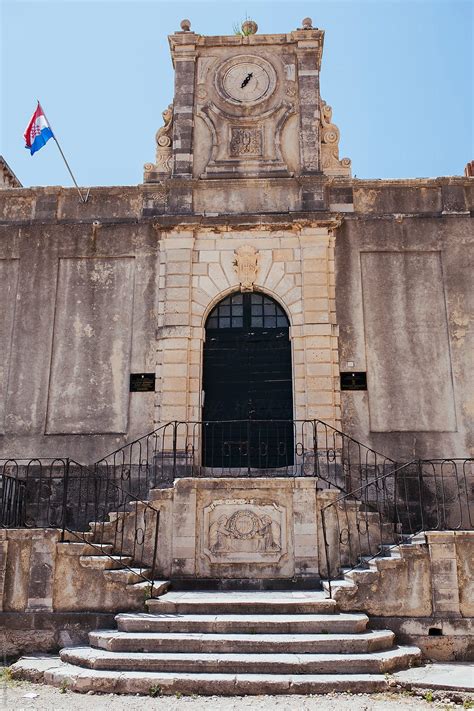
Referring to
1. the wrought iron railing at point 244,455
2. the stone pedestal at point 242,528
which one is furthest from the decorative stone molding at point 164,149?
the stone pedestal at point 242,528

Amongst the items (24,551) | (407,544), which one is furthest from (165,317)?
(407,544)

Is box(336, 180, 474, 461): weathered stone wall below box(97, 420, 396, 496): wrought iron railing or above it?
above

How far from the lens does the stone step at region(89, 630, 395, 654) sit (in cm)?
707

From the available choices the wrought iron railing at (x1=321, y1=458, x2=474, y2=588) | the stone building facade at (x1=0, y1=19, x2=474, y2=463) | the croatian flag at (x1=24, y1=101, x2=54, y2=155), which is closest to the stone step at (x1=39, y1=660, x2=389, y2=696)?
the wrought iron railing at (x1=321, y1=458, x2=474, y2=588)

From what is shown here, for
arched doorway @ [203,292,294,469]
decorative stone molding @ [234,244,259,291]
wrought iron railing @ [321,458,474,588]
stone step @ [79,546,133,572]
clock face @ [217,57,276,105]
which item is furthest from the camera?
clock face @ [217,57,276,105]

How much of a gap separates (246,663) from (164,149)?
9.66m

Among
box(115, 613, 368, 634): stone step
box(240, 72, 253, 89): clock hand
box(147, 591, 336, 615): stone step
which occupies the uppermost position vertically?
box(240, 72, 253, 89): clock hand

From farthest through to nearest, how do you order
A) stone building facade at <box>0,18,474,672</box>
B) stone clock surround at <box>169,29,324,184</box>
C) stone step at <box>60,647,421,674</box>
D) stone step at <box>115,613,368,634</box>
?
stone clock surround at <box>169,29,324,184</box> → stone building facade at <box>0,18,474,672</box> → stone step at <box>115,613,368,634</box> → stone step at <box>60,647,421,674</box>

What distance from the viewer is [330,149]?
12977 mm

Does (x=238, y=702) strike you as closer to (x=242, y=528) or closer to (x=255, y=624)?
(x=255, y=624)

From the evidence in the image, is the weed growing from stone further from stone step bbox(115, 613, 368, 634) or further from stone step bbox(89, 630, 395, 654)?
stone step bbox(115, 613, 368, 634)

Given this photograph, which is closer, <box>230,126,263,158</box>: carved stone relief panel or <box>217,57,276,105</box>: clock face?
<box>230,126,263,158</box>: carved stone relief panel

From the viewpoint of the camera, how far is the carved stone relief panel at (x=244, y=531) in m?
9.43

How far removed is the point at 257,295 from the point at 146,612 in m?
6.17
